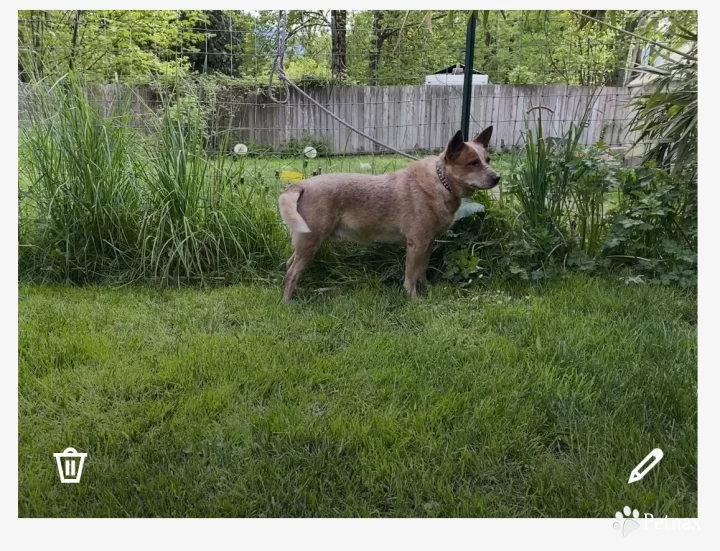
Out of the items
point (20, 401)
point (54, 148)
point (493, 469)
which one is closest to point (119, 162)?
point (54, 148)

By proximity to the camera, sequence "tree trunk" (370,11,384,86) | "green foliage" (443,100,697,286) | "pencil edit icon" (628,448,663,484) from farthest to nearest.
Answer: "green foliage" (443,100,697,286) < "tree trunk" (370,11,384,86) < "pencil edit icon" (628,448,663,484)

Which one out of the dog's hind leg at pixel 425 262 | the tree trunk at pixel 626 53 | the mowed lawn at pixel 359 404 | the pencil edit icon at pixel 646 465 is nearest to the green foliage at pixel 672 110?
Result: the tree trunk at pixel 626 53

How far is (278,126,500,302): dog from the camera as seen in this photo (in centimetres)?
317

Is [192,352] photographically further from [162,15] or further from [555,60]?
[555,60]

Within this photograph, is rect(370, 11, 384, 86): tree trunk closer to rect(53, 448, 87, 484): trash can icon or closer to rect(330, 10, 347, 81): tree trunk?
rect(330, 10, 347, 81): tree trunk

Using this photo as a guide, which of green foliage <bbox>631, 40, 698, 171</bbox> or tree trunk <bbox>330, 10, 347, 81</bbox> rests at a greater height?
tree trunk <bbox>330, 10, 347, 81</bbox>

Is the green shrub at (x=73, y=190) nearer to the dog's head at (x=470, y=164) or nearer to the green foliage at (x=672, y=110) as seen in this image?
the dog's head at (x=470, y=164)

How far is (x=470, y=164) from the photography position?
311 centimetres

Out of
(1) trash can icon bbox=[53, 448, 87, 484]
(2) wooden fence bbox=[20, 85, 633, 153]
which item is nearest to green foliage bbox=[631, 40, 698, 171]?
(2) wooden fence bbox=[20, 85, 633, 153]
